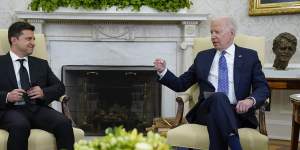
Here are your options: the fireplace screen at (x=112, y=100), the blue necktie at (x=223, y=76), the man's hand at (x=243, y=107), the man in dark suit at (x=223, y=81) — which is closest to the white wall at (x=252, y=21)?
the fireplace screen at (x=112, y=100)

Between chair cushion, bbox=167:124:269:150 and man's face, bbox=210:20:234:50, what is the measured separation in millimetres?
618

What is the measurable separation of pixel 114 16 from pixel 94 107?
3.60 ft

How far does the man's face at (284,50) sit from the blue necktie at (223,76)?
114 centimetres

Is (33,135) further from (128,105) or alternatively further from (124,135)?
(128,105)

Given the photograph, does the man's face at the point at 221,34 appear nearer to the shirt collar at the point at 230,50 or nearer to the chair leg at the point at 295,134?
the shirt collar at the point at 230,50

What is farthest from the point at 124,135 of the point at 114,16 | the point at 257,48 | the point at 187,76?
the point at 114,16

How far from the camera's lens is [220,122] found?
95.7 inches

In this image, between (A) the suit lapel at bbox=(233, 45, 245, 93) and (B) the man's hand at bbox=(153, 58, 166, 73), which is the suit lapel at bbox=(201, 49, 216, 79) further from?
(B) the man's hand at bbox=(153, 58, 166, 73)

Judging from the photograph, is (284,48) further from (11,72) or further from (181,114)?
(11,72)

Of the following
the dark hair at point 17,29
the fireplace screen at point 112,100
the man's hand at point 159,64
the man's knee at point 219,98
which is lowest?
the fireplace screen at point 112,100

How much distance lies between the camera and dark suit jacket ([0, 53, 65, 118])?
280cm

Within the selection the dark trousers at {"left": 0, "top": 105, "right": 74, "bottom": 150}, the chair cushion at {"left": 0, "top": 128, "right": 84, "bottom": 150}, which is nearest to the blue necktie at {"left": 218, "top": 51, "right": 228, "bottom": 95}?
the dark trousers at {"left": 0, "top": 105, "right": 74, "bottom": 150}

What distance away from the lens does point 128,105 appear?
15.1 ft

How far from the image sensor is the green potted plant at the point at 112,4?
4090 millimetres
